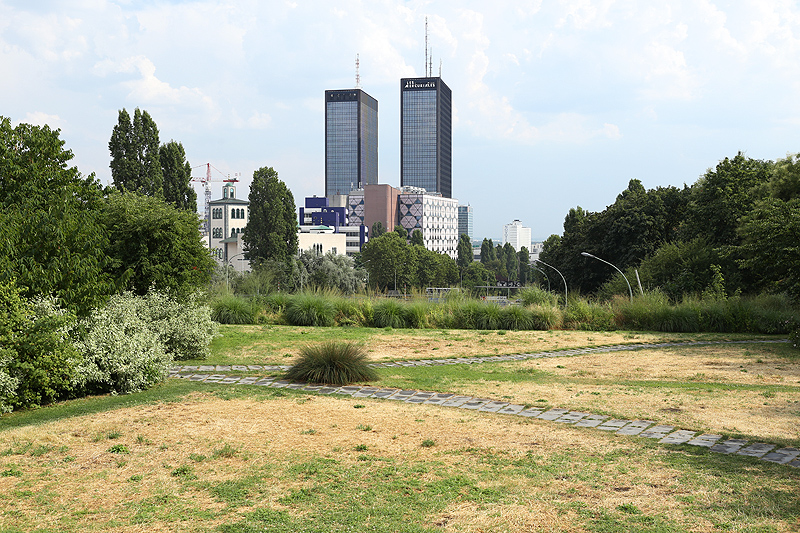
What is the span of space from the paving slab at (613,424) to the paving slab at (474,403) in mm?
1627

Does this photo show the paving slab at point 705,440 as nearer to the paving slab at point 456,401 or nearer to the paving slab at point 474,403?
the paving slab at point 474,403

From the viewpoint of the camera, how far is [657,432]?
22.2ft

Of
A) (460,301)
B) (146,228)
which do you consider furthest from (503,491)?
(460,301)

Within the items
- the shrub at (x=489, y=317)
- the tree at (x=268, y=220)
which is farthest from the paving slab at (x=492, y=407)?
the tree at (x=268, y=220)

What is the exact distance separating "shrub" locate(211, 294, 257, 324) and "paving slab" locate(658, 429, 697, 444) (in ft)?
57.9

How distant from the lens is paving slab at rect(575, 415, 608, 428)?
7.14 m

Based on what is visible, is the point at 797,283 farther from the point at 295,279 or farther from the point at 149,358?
the point at 295,279

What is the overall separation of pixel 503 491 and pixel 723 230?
108 feet

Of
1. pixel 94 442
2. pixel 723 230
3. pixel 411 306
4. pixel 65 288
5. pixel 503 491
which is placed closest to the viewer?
pixel 503 491

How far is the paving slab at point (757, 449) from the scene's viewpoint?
589 cm

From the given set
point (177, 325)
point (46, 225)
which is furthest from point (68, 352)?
point (177, 325)

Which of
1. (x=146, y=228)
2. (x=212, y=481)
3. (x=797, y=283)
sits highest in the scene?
(x=146, y=228)

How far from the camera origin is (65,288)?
9.30 meters

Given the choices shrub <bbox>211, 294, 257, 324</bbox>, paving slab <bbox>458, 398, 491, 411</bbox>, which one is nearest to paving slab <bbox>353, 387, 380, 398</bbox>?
paving slab <bbox>458, 398, 491, 411</bbox>
